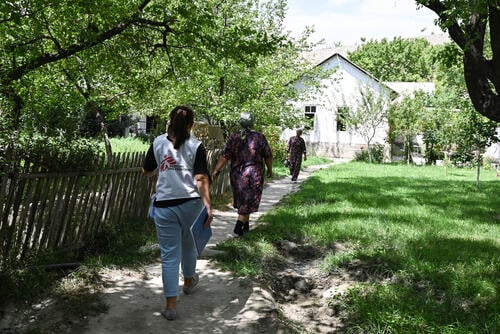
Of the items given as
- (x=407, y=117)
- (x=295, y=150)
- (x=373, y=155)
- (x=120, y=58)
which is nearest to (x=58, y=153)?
(x=120, y=58)

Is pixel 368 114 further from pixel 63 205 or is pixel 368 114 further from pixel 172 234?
pixel 172 234

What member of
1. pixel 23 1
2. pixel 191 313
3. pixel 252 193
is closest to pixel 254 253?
pixel 252 193

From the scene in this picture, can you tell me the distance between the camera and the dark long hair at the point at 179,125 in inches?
165

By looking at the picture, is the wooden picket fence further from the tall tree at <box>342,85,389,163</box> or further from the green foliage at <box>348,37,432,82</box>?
the green foliage at <box>348,37,432,82</box>

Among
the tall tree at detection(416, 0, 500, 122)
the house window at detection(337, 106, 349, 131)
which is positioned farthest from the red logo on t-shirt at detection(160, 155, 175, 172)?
the house window at detection(337, 106, 349, 131)

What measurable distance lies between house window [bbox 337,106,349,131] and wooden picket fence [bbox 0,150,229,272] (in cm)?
2424

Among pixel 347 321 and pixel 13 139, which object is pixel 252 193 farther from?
pixel 13 139

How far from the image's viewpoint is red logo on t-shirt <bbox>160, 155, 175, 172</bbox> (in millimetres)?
4207

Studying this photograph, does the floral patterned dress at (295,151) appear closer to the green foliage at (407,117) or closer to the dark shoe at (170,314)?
the dark shoe at (170,314)

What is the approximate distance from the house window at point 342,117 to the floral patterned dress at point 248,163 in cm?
2342

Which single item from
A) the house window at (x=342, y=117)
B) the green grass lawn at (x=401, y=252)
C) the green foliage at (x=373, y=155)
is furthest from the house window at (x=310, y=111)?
the green grass lawn at (x=401, y=252)

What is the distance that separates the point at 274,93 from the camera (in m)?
14.8

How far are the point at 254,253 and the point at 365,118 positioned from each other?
79.8 ft

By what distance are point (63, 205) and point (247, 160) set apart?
2833 mm
